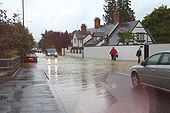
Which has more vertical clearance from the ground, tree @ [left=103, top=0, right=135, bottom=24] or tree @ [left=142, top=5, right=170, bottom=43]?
tree @ [left=103, top=0, right=135, bottom=24]

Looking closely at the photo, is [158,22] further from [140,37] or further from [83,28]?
[83,28]

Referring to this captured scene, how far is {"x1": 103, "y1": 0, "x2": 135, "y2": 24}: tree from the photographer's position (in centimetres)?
9975

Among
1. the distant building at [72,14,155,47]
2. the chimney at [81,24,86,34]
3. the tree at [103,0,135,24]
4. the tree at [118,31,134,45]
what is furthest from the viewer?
the tree at [103,0,135,24]

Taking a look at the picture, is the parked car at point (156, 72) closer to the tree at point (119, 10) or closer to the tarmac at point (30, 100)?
the tarmac at point (30, 100)

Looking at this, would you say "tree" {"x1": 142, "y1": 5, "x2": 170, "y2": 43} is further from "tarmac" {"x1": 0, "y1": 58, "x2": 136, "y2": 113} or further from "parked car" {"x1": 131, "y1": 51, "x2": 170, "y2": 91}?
"tarmac" {"x1": 0, "y1": 58, "x2": 136, "y2": 113}

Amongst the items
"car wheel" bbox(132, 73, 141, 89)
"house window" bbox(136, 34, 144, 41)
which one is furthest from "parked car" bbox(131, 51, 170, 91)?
"house window" bbox(136, 34, 144, 41)

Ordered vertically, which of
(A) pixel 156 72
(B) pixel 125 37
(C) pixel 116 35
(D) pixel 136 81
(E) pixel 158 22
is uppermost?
(E) pixel 158 22

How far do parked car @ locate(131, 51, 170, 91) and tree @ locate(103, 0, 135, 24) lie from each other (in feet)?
279

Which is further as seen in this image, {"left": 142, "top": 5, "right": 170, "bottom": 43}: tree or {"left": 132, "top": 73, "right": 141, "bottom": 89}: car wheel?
{"left": 142, "top": 5, "right": 170, "bottom": 43}: tree

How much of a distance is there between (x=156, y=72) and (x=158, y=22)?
182 ft

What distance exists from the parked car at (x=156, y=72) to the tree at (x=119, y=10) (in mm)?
84973

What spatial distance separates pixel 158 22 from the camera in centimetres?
6688

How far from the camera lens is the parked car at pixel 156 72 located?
39.5 ft

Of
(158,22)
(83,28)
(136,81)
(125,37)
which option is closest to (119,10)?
(83,28)
